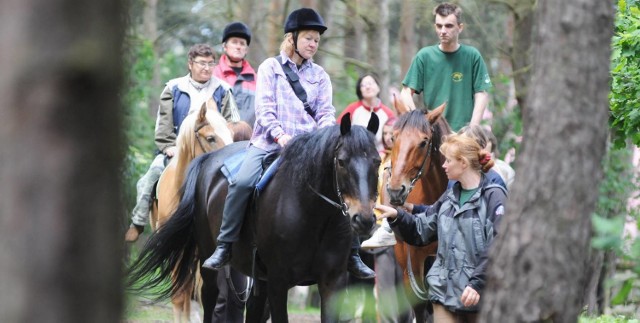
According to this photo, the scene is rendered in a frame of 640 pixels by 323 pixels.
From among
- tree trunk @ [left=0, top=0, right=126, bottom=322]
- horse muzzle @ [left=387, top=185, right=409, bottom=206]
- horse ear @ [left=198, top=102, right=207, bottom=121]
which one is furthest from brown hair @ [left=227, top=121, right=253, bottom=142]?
tree trunk @ [left=0, top=0, right=126, bottom=322]

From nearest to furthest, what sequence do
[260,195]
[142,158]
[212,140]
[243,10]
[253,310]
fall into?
[260,195] < [253,310] < [212,140] < [142,158] < [243,10]

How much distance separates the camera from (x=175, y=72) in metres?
29.3

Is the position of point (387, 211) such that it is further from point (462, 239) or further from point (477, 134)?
point (477, 134)

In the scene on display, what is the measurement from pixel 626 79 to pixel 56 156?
7.39 m

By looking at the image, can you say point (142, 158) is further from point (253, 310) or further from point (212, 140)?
point (253, 310)

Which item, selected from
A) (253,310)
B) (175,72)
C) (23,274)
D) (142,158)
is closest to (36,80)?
(23,274)

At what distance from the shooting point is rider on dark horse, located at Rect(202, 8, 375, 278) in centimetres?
957

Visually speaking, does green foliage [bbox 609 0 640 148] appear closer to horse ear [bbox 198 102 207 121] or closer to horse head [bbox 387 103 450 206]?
horse head [bbox 387 103 450 206]

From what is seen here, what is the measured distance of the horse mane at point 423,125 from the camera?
955cm

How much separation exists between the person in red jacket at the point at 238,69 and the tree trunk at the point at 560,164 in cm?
899

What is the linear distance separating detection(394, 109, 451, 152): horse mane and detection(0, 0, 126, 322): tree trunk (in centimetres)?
692

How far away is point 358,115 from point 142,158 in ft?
19.7

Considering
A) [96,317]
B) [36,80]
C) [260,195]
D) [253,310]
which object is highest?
[36,80]

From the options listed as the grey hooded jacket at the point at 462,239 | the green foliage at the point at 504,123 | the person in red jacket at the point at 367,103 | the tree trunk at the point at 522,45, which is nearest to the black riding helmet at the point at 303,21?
the grey hooded jacket at the point at 462,239
